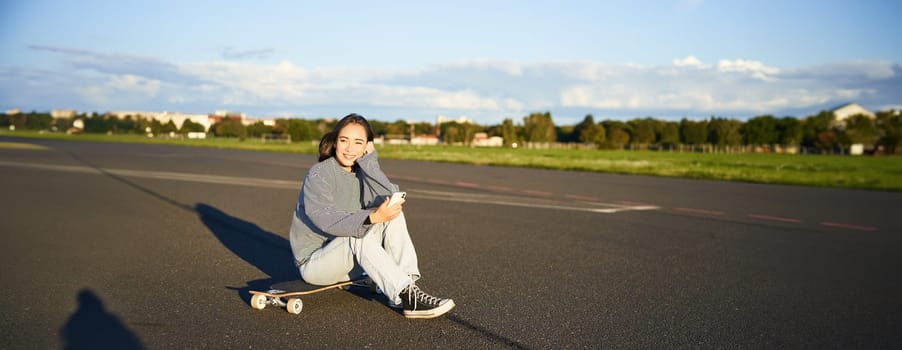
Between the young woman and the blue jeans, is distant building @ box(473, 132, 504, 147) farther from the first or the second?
the blue jeans

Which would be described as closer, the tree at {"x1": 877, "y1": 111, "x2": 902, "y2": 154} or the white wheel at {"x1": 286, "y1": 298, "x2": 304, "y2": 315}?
the white wheel at {"x1": 286, "y1": 298, "x2": 304, "y2": 315}

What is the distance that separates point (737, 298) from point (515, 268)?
2191mm

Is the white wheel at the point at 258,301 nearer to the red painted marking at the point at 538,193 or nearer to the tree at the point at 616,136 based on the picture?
the red painted marking at the point at 538,193

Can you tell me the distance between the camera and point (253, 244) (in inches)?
326

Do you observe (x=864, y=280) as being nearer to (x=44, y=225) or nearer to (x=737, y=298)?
(x=737, y=298)

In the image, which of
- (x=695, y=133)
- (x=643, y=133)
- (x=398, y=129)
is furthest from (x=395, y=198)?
(x=398, y=129)

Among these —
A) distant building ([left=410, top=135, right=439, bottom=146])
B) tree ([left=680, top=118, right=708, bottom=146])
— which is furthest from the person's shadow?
tree ([left=680, top=118, right=708, bottom=146])

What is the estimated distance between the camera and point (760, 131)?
11331cm

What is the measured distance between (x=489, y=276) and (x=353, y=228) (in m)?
2.30

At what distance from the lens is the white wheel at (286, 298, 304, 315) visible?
4.97 meters

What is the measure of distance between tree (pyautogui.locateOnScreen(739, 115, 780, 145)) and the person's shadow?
117 m

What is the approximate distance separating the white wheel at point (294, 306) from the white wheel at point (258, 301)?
20 cm

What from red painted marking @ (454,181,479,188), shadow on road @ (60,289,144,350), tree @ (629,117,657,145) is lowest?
red painted marking @ (454,181,479,188)

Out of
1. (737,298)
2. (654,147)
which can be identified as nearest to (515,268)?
(737,298)
